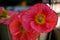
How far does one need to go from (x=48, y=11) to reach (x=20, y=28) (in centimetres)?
14

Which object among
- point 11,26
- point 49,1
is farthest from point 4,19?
point 49,1

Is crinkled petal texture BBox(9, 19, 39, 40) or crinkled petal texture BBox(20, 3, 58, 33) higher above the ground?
crinkled petal texture BBox(20, 3, 58, 33)

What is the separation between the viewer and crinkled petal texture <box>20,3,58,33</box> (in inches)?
18.1

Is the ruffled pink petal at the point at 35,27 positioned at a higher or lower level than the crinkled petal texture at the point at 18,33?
higher

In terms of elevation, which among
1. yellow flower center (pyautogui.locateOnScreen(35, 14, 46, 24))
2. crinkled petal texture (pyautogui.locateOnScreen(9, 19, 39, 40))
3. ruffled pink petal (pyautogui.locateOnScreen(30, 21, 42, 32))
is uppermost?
yellow flower center (pyautogui.locateOnScreen(35, 14, 46, 24))

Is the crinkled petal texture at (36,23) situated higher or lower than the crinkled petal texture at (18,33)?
higher

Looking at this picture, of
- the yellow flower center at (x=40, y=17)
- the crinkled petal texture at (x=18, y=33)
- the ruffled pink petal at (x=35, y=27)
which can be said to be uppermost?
the yellow flower center at (x=40, y=17)

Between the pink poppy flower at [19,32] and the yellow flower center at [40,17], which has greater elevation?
the yellow flower center at [40,17]

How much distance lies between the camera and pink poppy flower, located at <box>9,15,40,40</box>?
486 millimetres

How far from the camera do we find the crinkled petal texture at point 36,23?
0.46 m

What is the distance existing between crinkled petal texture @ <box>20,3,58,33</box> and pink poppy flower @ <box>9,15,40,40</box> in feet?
0.12

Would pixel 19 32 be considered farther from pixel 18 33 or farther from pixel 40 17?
pixel 40 17

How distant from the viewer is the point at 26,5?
0.85m

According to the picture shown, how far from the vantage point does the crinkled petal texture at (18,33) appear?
19.1 inches
